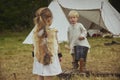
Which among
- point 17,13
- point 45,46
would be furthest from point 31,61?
point 17,13

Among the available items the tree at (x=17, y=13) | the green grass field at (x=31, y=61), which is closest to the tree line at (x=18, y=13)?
the tree at (x=17, y=13)

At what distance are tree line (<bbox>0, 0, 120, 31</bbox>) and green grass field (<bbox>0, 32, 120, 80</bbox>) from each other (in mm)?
5003

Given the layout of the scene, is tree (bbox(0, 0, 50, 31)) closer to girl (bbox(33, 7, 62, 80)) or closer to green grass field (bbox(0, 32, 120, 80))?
green grass field (bbox(0, 32, 120, 80))

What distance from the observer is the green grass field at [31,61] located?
7.84 m

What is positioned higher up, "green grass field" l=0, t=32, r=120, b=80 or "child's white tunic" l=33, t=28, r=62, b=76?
"child's white tunic" l=33, t=28, r=62, b=76

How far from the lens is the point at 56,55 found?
601 cm

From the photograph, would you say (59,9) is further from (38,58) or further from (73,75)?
(38,58)

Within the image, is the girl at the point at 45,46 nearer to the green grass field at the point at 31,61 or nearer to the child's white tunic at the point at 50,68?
the child's white tunic at the point at 50,68

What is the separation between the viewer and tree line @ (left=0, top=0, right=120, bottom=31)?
1816cm

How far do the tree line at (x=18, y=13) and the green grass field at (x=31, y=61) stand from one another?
5003 millimetres

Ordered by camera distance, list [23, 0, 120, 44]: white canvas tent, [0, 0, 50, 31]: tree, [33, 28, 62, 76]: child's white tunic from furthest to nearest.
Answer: [0, 0, 50, 31]: tree, [23, 0, 120, 44]: white canvas tent, [33, 28, 62, 76]: child's white tunic

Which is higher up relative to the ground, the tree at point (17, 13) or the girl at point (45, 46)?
the girl at point (45, 46)

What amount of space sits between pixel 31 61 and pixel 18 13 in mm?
9021

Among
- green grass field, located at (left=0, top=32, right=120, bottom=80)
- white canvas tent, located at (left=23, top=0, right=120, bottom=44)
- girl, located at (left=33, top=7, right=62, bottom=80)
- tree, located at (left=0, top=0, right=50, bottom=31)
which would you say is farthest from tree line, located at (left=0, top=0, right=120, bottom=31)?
girl, located at (left=33, top=7, right=62, bottom=80)
